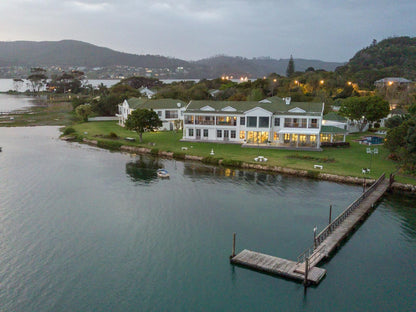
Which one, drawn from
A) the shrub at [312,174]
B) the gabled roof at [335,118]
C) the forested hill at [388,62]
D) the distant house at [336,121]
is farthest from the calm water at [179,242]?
the forested hill at [388,62]

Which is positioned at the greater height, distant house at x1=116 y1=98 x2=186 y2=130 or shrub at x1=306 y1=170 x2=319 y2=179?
distant house at x1=116 y1=98 x2=186 y2=130

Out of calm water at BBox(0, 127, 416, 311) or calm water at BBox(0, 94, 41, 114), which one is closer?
calm water at BBox(0, 127, 416, 311)

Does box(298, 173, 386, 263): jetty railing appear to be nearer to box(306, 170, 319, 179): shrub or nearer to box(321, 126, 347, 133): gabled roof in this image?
box(306, 170, 319, 179): shrub

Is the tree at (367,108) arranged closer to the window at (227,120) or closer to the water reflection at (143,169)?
the window at (227,120)

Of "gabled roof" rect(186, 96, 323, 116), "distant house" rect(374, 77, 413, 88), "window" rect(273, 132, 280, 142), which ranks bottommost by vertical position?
"window" rect(273, 132, 280, 142)

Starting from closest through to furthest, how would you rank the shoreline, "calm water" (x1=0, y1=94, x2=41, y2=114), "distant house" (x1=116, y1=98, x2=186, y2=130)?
the shoreline
"distant house" (x1=116, y1=98, x2=186, y2=130)
"calm water" (x1=0, y1=94, x2=41, y2=114)

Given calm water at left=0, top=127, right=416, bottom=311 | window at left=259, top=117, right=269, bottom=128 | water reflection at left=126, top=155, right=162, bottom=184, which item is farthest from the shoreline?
window at left=259, top=117, right=269, bottom=128

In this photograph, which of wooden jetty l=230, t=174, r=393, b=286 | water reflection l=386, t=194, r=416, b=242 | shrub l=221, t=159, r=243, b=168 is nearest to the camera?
wooden jetty l=230, t=174, r=393, b=286
